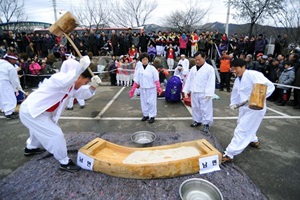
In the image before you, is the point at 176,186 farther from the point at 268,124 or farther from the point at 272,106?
the point at 272,106

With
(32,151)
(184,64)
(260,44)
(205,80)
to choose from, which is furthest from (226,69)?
(32,151)

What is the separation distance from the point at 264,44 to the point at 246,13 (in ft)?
27.9

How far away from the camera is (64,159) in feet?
10.8

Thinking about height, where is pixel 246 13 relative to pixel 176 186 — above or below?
above

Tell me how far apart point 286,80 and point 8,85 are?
9.46 meters

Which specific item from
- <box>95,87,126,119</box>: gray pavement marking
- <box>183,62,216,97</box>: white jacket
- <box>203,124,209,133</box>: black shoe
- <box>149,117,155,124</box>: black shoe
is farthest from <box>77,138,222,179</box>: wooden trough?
<box>95,87,126,119</box>: gray pavement marking

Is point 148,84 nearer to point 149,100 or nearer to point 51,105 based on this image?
point 149,100

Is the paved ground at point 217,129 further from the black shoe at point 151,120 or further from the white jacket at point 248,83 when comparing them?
the white jacket at point 248,83

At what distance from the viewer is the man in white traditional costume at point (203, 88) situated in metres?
4.81

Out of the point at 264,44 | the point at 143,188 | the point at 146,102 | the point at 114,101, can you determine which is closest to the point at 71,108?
the point at 114,101

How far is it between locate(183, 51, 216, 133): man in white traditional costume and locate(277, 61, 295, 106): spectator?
430 centimetres

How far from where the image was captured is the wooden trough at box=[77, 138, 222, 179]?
310 centimetres

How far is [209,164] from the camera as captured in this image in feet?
10.9

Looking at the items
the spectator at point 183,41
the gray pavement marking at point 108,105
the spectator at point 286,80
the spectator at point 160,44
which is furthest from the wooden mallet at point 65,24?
the spectator at point 160,44
